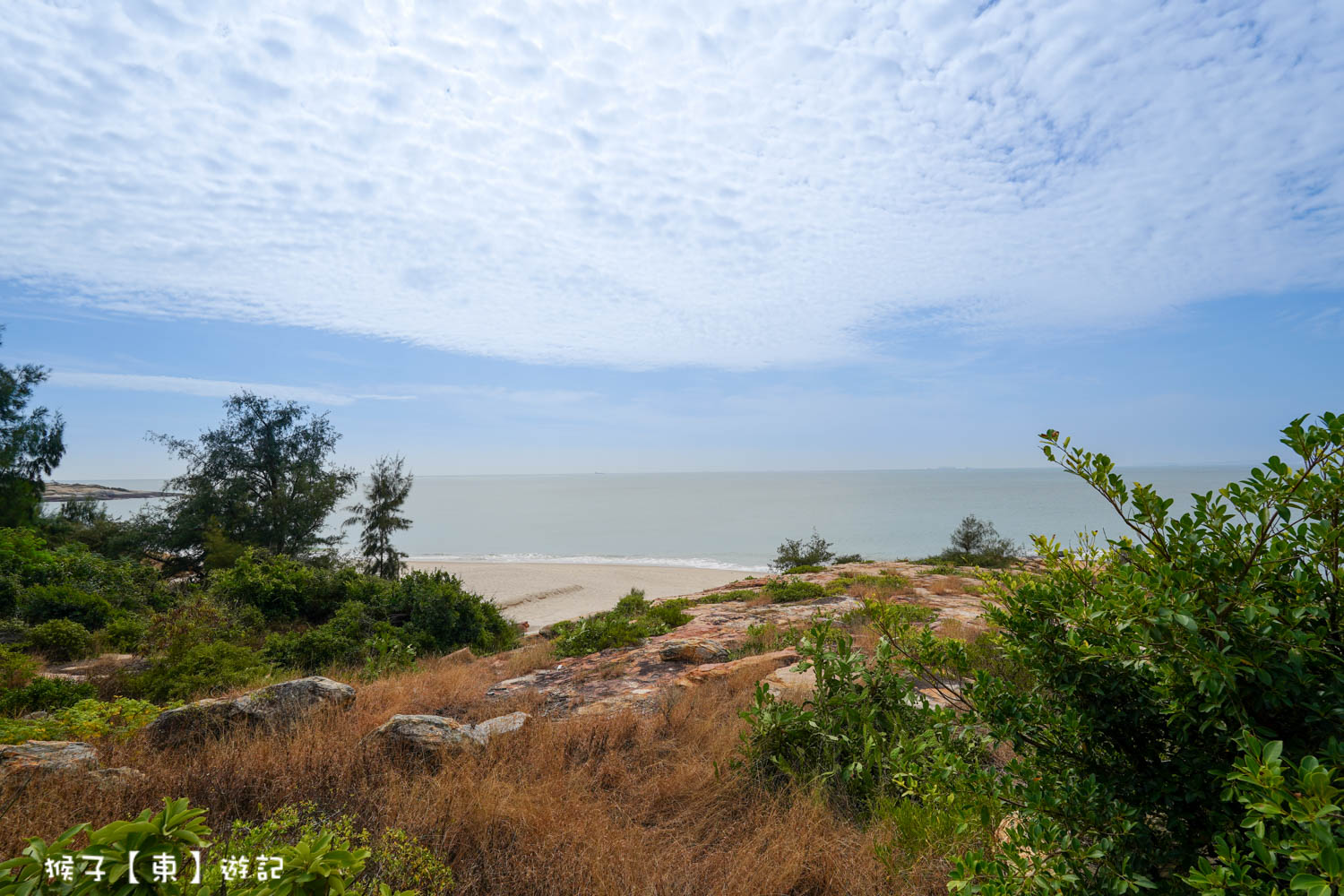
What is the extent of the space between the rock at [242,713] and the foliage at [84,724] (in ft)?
0.58

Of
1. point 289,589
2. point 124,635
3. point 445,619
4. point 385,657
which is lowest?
point 385,657

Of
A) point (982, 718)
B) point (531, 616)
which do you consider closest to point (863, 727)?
point (982, 718)

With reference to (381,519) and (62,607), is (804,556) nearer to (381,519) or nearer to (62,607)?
(381,519)

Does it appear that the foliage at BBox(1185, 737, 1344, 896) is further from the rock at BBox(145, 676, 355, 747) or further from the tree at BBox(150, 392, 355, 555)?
the tree at BBox(150, 392, 355, 555)

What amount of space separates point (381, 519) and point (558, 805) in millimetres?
24092

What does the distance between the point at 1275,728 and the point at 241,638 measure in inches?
539

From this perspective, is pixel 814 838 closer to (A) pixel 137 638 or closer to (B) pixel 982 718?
(B) pixel 982 718

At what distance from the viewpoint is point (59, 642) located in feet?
33.1

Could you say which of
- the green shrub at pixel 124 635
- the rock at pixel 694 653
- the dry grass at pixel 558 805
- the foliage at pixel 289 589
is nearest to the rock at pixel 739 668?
the rock at pixel 694 653

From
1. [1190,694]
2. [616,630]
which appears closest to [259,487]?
[616,630]

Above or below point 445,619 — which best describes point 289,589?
above

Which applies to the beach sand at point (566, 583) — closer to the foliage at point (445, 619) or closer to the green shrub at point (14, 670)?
the foliage at point (445, 619)

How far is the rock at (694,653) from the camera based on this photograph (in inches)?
340

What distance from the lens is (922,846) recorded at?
334 cm
